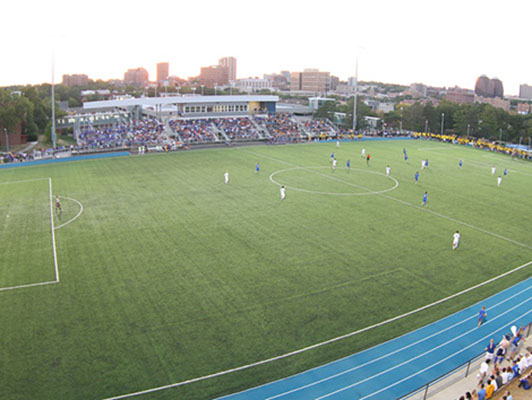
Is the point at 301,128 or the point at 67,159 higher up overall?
the point at 301,128

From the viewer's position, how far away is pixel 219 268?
2044 cm

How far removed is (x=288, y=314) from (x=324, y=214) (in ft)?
43.3

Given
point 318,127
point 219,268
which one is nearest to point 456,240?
point 219,268

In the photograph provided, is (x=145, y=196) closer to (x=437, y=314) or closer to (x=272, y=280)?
(x=272, y=280)

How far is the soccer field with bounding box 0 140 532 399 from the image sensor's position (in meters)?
13.9

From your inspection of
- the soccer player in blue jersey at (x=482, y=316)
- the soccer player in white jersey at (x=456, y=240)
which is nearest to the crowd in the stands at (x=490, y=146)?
the soccer player in white jersey at (x=456, y=240)

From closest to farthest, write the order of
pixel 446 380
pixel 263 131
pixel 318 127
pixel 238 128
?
1. pixel 446 380
2. pixel 238 128
3. pixel 263 131
4. pixel 318 127

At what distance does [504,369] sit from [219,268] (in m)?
12.0

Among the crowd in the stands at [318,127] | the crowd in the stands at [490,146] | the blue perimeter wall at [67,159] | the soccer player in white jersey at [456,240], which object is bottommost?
→ the soccer player in white jersey at [456,240]

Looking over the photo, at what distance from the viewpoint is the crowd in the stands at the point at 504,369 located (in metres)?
12.1

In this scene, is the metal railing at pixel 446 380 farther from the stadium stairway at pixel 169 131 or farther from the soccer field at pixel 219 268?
the stadium stairway at pixel 169 131

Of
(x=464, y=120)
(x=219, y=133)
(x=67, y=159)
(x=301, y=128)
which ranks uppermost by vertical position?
(x=464, y=120)

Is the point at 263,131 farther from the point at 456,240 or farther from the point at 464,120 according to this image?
the point at 456,240

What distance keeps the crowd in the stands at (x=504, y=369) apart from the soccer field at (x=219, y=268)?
2.90m
